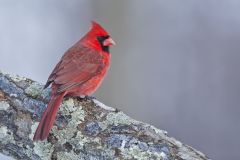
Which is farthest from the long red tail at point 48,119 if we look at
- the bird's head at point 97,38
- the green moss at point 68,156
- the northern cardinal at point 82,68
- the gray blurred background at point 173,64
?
the gray blurred background at point 173,64

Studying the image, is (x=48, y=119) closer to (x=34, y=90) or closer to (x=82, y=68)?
(x=34, y=90)

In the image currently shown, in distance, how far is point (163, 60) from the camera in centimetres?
661

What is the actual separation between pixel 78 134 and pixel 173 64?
358 cm

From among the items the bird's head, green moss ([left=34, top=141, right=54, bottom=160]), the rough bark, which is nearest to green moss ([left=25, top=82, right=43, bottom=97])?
the rough bark

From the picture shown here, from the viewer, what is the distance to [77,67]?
3795 millimetres

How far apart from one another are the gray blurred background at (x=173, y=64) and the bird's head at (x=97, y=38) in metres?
1.65

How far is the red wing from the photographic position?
3625 mm

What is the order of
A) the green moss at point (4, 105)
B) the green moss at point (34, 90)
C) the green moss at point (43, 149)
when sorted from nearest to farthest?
the green moss at point (43, 149)
the green moss at point (4, 105)
the green moss at point (34, 90)

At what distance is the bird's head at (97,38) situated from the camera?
399cm

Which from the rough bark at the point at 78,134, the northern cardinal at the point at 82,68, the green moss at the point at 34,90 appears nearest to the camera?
the rough bark at the point at 78,134

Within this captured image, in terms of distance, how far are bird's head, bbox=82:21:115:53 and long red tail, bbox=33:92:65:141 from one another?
0.72m

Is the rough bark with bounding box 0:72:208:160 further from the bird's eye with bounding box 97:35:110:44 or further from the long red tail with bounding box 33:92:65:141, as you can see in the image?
the bird's eye with bounding box 97:35:110:44

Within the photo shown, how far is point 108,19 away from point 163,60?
38.5 inches

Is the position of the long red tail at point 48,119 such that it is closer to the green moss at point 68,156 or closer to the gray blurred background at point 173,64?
the green moss at point 68,156
